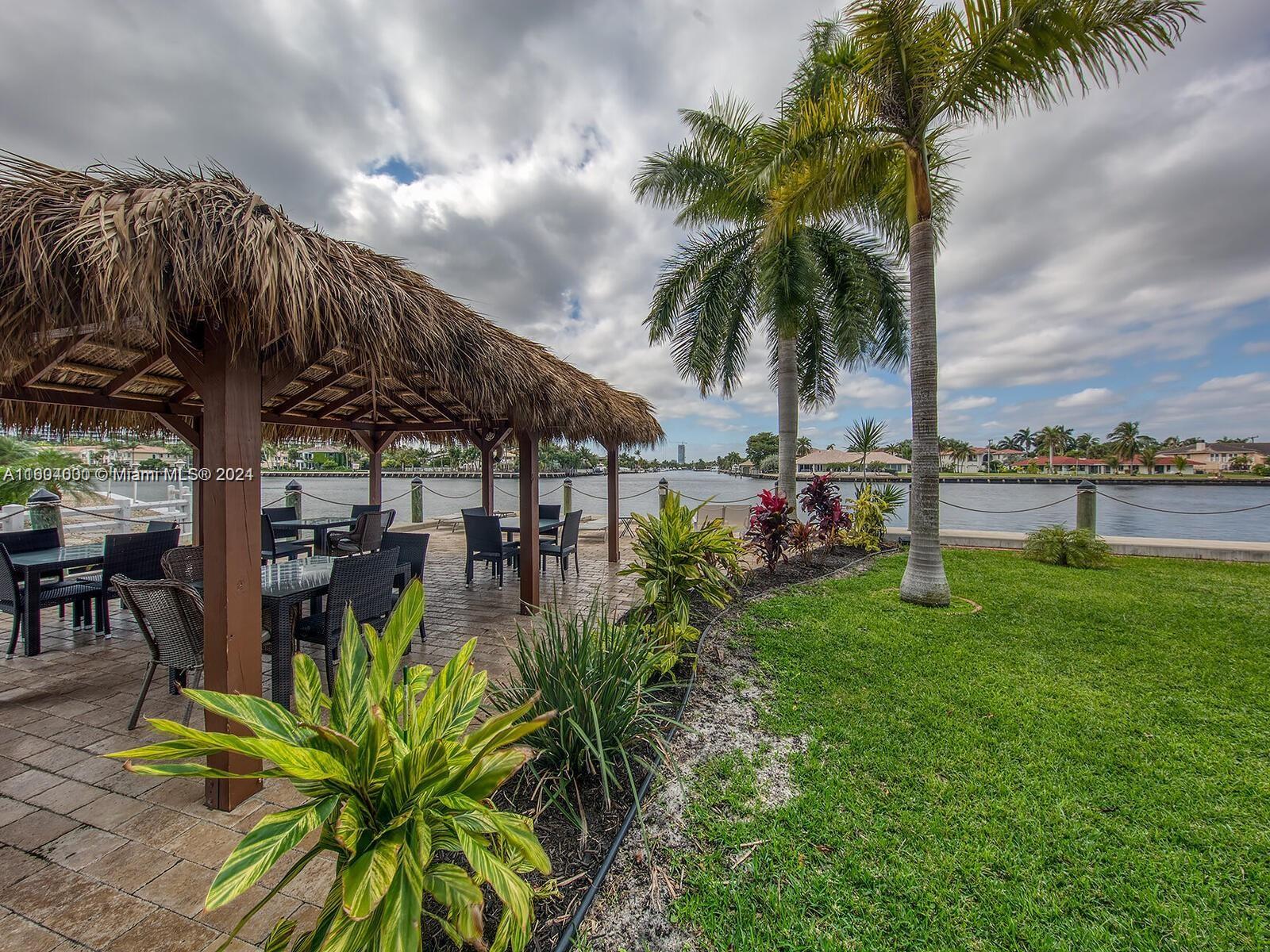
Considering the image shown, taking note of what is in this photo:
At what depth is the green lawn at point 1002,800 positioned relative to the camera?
5.31 ft

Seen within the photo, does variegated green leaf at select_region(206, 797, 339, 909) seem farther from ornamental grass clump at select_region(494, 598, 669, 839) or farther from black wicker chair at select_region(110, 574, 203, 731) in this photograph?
black wicker chair at select_region(110, 574, 203, 731)

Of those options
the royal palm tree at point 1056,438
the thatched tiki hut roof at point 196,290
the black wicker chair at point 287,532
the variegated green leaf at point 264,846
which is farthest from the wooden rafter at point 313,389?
the royal palm tree at point 1056,438

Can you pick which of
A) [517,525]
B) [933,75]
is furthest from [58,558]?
[933,75]

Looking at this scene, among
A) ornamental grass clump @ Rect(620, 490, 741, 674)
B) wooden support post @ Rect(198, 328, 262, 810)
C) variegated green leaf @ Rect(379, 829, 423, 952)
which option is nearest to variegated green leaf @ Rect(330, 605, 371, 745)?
variegated green leaf @ Rect(379, 829, 423, 952)

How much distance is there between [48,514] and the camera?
575 cm

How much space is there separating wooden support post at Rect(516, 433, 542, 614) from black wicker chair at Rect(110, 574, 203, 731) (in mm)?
2787

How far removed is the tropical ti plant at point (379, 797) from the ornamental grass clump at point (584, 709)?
571 millimetres

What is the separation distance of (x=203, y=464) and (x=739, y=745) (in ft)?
10.1

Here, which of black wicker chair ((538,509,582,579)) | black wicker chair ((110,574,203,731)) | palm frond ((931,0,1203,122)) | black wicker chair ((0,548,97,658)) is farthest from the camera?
black wicker chair ((538,509,582,579))

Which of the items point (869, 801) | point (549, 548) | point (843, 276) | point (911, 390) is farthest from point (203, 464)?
point (843, 276)

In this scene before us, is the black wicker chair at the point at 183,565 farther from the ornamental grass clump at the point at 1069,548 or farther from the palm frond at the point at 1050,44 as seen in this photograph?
the ornamental grass clump at the point at 1069,548

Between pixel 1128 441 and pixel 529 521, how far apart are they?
71.2 meters

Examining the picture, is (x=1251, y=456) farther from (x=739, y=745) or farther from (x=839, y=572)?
(x=739, y=745)

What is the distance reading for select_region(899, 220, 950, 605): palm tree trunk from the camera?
507 cm
